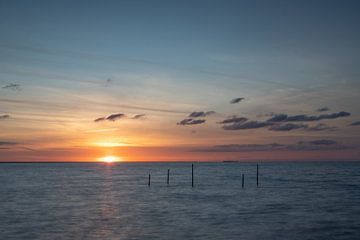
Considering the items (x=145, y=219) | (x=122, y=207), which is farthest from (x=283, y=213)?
(x=122, y=207)

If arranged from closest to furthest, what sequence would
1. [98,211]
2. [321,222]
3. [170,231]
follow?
[170,231] → [321,222] → [98,211]

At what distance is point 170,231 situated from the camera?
3544 cm

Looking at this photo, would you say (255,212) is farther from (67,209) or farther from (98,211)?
(67,209)

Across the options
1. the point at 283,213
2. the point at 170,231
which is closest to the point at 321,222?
the point at 283,213

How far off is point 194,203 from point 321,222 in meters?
21.6

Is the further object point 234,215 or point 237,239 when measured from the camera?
point 234,215

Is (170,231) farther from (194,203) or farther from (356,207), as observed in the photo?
(356,207)

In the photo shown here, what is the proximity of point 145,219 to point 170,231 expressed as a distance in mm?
7556

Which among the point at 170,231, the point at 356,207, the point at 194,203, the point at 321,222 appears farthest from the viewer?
the point at 194,203

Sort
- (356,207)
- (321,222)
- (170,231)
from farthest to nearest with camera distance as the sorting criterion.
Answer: (356,207) → (321,222) → (170,231)

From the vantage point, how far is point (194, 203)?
5778 cm

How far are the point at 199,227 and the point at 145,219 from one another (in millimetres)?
7620

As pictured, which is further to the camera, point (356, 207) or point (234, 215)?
point (356, 207)

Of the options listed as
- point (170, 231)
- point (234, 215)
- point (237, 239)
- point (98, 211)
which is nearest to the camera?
point (237, 239)
